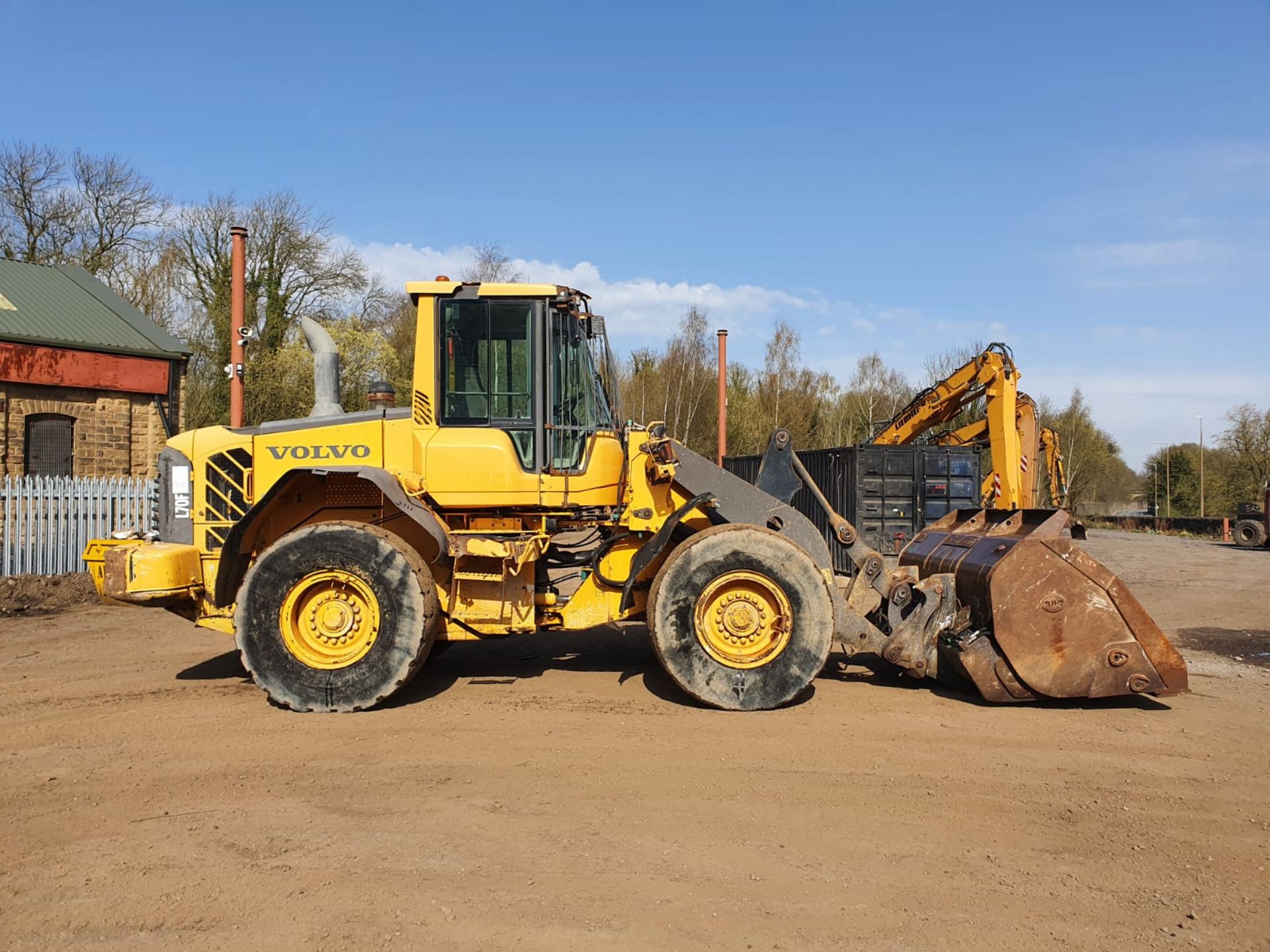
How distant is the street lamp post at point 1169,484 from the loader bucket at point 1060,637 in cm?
4794

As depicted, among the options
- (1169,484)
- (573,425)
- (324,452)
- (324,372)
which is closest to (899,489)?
(573,425)

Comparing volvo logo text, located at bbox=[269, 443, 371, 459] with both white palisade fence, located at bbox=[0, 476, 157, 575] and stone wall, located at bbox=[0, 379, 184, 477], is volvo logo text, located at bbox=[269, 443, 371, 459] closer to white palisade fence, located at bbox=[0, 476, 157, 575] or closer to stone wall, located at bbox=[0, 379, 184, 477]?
white palisade fence, located at bbox=[0, 476, 157, 575]

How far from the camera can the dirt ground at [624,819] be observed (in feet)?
10.8

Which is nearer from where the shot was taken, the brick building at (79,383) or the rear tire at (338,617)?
the rear tire at (338,617)

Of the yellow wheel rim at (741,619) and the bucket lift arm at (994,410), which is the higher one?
the bucket lift arm at (994,410)

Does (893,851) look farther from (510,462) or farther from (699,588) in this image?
(510,462)

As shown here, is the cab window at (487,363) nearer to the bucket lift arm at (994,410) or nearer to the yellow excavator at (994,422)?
the yellow excavator at (994,422)

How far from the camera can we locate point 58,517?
13102 millimetres

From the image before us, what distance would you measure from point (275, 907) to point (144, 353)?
65.0 feet

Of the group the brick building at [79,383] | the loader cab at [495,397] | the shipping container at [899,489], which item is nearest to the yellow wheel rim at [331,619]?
the loader cab at [495,397]

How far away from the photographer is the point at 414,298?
21.0ft

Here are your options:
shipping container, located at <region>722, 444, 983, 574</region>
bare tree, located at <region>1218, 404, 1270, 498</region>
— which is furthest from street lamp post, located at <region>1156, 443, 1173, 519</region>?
shipping container, located at <region>722, 444, 983, 574</region>

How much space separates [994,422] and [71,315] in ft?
65.0

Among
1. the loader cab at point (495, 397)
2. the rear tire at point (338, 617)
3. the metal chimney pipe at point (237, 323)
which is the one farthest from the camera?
the metal chimney pipe at point (237, 323)
